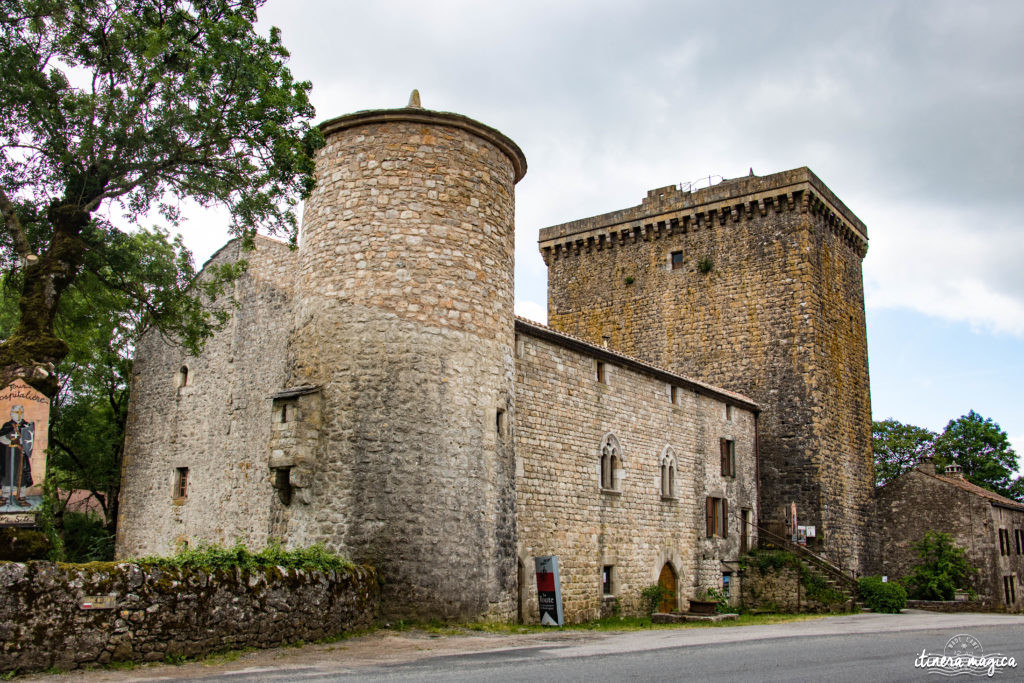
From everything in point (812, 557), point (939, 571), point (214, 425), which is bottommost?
point (939, 571)

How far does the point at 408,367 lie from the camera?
14.1 meters

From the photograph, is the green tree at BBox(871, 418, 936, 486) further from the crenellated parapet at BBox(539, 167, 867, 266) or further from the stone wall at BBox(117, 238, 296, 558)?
the stone wall at BBox(117, 238, 296, 558)

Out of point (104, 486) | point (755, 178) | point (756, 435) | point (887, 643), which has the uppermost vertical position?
point (755, 178)

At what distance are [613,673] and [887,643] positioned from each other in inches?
239

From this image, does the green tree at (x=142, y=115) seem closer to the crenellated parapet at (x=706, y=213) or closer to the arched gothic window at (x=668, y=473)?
the arched gothic window at (x=668, y=473)

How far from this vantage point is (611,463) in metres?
20.5

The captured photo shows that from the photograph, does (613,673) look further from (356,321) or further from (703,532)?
(703,532)

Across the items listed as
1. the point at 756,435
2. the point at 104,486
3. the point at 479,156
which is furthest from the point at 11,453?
the point at 756,435

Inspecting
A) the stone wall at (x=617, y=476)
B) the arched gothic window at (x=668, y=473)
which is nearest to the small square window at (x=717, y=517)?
the stone wall at (x=617, y=476)

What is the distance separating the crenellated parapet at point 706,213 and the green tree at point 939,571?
36.5ft

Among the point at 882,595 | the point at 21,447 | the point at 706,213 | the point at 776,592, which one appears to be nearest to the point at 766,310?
the point at 706,213

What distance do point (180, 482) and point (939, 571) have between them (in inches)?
925

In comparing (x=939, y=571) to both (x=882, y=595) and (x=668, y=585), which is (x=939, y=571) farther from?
(x=668, y=585)

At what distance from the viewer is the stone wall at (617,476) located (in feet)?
58.8
